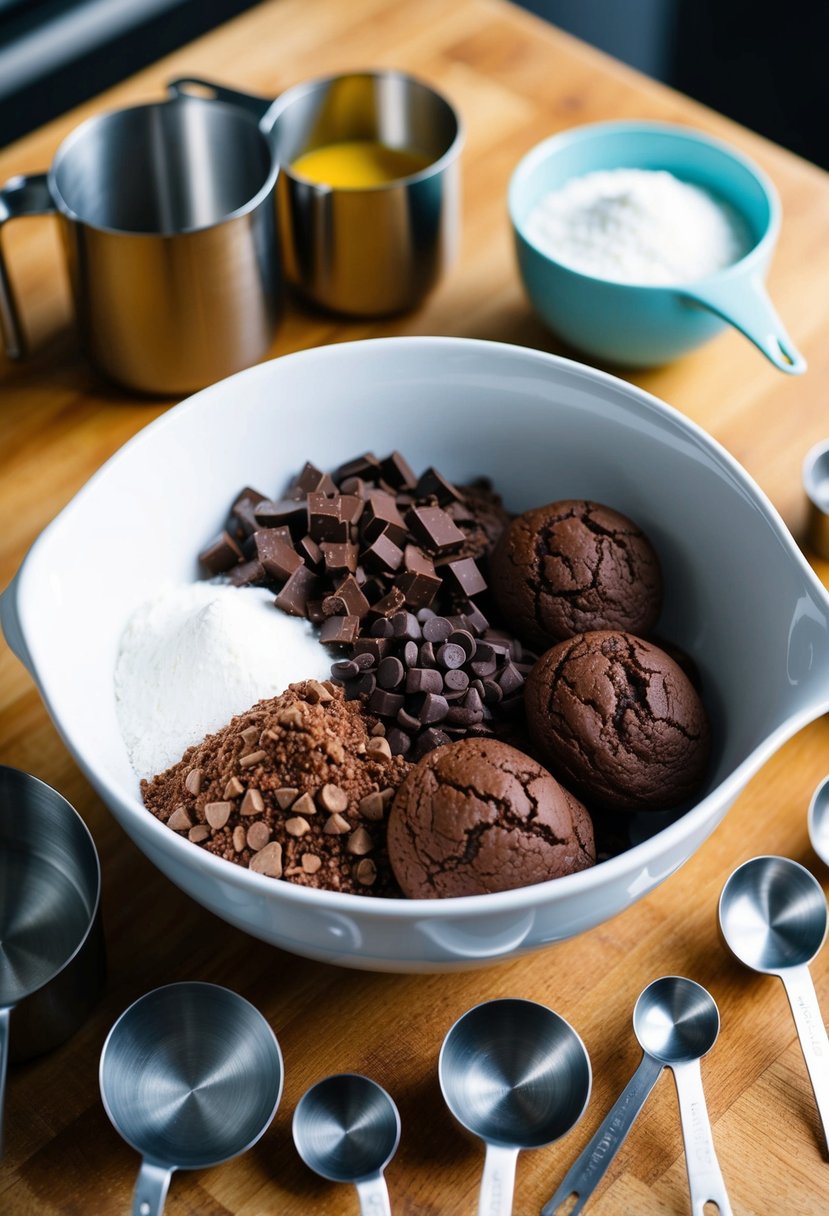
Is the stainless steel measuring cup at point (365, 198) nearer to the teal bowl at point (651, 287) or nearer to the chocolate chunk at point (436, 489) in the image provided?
the teal bowl at point (651, 287)

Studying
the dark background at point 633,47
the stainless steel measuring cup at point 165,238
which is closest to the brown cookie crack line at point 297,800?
the stainless steel measuring cup at point 165,238

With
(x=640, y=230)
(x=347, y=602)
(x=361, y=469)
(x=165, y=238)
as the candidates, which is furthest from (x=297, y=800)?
(x=640, y=230)

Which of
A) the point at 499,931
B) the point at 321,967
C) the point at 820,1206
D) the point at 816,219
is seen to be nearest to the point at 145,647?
the point at 321,967

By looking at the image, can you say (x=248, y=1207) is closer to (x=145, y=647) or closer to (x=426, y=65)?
(x=145, y=647)

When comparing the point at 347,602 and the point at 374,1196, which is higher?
the point at 347,602

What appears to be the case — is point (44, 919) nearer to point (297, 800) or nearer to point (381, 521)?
point (297, 800)

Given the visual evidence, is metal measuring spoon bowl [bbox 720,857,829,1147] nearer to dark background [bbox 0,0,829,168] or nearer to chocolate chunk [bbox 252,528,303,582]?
chocolate chunk [bbox 252,528,303,582]
